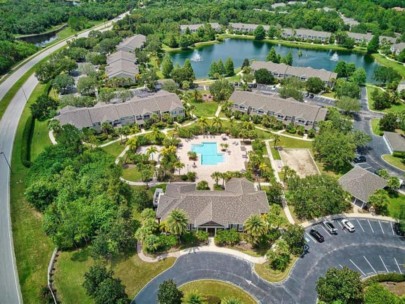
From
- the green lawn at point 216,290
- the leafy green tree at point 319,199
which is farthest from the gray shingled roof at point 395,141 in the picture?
the green lawn at point 216,290

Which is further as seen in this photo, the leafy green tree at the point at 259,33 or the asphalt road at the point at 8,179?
the leafy green tree at the point at 259,33

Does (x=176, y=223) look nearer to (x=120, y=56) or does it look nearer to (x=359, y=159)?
(x=359, y=159)

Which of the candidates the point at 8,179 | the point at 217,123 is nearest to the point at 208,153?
the point at 217,123

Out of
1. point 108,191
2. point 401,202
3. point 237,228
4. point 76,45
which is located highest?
point 76,45

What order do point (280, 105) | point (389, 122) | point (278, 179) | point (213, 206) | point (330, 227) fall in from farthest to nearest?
point (280, 105), point (389, 122), point (278, 179), point (330, 227), point (213, 206)

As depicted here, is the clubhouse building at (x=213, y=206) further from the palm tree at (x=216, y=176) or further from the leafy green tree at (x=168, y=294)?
the leafy green tree at (x=168, y=294)

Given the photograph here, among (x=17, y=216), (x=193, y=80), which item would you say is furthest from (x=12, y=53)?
(x=17, y=216)

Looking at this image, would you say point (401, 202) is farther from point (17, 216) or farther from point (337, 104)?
point (17, 216)
